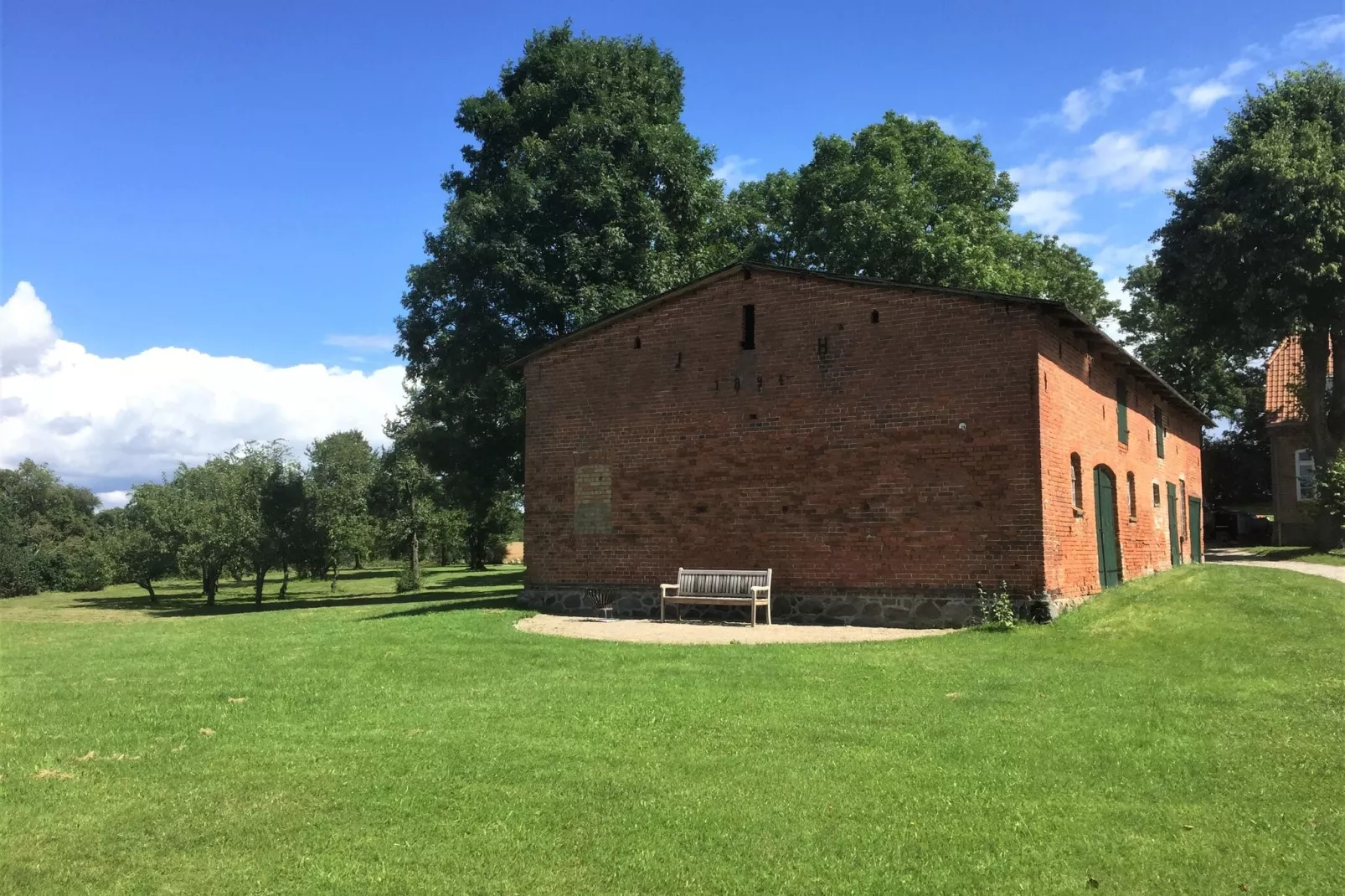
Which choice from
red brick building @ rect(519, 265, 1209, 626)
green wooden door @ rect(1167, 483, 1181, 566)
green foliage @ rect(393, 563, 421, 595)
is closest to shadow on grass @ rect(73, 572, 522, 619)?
green foliage @ rect(393, 563, 421, 595)

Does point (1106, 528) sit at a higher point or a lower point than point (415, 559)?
higher

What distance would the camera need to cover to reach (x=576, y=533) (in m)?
17.0

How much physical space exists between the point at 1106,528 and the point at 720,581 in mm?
7860

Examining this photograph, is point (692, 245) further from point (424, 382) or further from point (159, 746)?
point (159, 746)

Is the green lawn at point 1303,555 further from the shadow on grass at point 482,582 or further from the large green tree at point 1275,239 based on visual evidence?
the shadow on grass at point 482,582

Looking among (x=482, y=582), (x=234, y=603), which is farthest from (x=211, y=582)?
(x=482, y=582)

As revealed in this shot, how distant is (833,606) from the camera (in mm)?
14633

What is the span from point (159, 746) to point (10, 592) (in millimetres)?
43538

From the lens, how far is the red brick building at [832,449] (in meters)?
13.6

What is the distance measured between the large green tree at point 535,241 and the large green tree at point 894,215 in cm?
383

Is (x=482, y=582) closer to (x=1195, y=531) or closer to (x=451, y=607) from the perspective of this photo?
(x=451, y=607)

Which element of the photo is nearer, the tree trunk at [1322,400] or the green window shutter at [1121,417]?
the green window shutter at [1121,417]

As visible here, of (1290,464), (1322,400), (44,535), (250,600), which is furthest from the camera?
(44,535)

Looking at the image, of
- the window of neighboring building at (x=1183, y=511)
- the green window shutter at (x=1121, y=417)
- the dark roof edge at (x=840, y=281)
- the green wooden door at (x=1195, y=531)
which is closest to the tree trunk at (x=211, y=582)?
the dark roof edge at (x=840, y=281)
